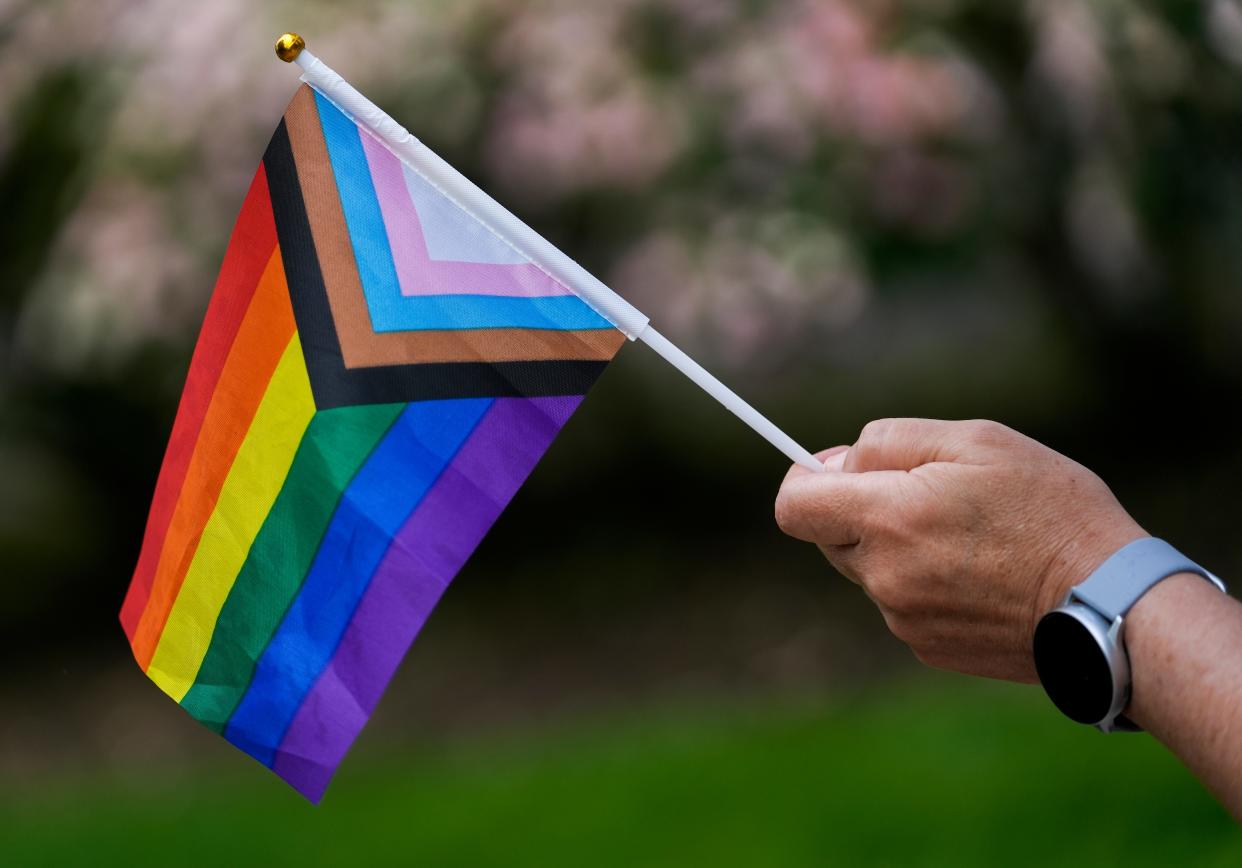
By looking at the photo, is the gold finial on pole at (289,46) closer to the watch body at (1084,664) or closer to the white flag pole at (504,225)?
the white flag pole at (504,225)

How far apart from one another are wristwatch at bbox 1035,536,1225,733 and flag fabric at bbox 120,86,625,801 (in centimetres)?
63

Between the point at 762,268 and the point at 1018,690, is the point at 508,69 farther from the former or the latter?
the point at 1018,690

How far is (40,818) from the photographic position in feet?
12.7

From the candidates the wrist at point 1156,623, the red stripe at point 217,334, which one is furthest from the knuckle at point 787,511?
the red stripe at point 217,334

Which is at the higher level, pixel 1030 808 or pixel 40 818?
pixel 40 818

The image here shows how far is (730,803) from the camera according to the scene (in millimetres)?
3227

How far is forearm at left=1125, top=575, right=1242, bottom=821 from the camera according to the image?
3.71ft

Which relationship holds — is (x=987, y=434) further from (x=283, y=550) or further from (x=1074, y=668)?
(x=283, y=550)

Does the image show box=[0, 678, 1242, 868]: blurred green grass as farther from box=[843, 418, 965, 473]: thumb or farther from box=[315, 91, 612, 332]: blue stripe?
box=[315, 91, 612, 332]: blue stripe

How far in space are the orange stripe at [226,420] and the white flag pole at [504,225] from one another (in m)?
0.21

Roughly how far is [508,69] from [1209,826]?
9.42 feet

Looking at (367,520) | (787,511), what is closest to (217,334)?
(367,520)

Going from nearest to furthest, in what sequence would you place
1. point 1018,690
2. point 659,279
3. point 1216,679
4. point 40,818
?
point 1216,679 < point 1018,690 < point 40,818 < point 659,279

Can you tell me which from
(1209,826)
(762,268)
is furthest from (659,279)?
(1209,826)
